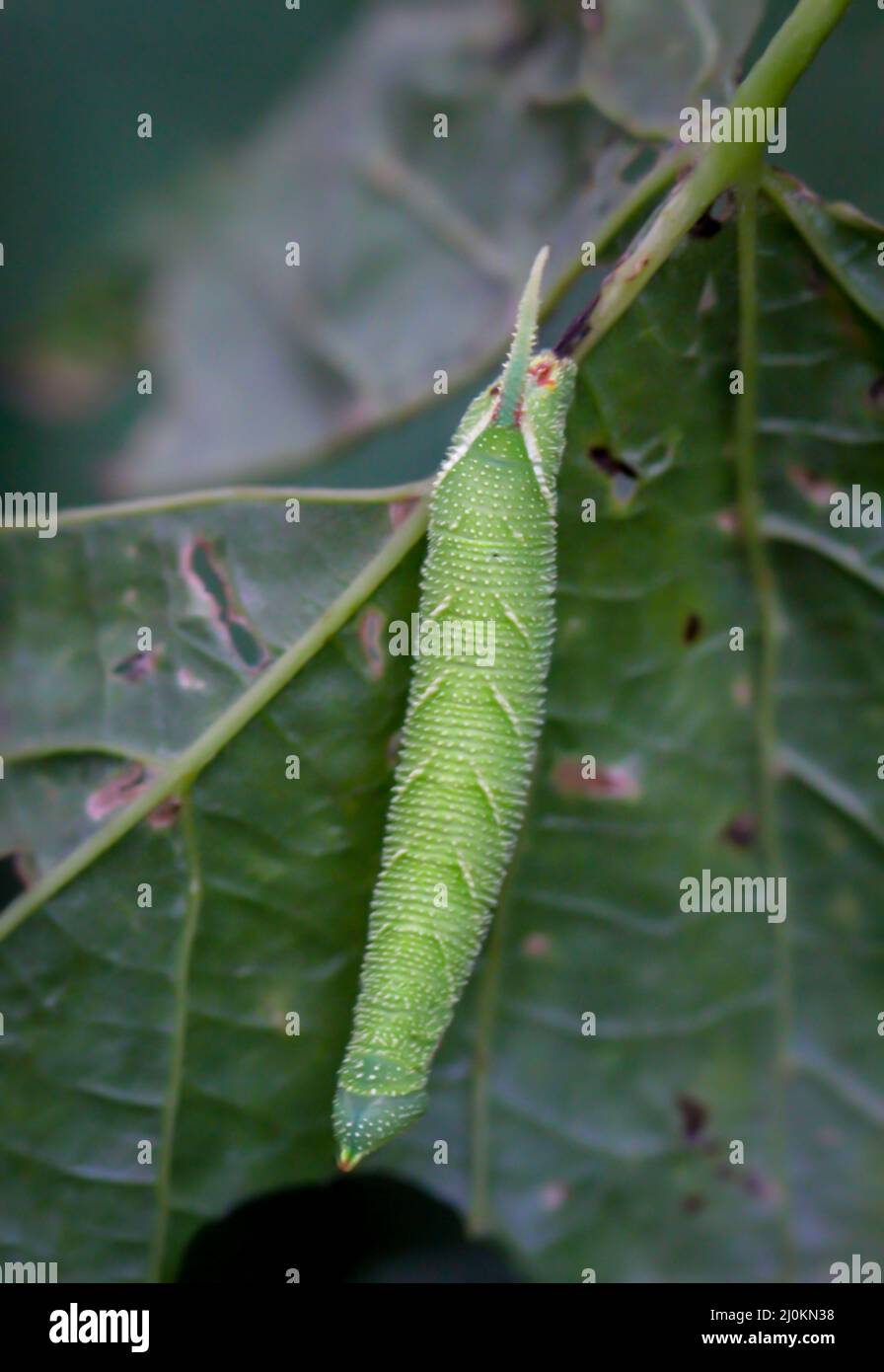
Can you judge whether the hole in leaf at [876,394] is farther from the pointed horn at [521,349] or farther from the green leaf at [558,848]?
the pointed horn at [521,349]

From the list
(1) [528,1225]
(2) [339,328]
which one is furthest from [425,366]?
(1) [528,1225]

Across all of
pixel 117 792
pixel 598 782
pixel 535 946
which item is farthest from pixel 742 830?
pixel 117 792

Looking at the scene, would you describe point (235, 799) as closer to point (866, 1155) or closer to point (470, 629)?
point (470, 629)

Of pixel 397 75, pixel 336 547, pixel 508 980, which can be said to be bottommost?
pixel 508 980

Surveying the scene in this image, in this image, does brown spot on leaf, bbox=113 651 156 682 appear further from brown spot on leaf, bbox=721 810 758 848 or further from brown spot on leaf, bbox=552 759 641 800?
brown spot on leaf, bbox=721 810 758 848

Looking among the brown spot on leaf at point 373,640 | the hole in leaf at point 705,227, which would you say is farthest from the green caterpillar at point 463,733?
the hole in leaf at point 705,227
